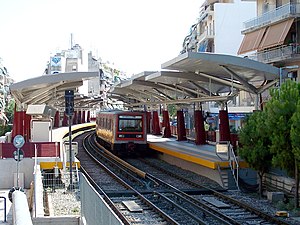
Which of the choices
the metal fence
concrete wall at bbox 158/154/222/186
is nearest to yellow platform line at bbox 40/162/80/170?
the metal fence

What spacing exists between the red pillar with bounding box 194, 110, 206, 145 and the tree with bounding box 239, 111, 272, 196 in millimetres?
10720

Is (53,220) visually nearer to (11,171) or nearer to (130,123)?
(11,171)

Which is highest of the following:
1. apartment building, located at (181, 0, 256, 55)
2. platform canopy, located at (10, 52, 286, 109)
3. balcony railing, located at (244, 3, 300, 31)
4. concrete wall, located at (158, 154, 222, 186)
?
apartment building, located at (181, 0, 256, 55)

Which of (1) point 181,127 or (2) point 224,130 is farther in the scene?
(1) point 181,127

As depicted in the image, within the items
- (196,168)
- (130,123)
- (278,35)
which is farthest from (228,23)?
(196,168)

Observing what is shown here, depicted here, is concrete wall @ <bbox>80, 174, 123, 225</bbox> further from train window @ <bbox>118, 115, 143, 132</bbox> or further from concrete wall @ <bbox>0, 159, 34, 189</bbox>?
train window @ <bbox>118, 115, 143, 132</bbox>

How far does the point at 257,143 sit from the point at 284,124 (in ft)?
7.41

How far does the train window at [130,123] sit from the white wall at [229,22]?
31956mm

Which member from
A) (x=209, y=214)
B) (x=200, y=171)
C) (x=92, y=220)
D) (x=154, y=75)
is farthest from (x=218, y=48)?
(x=92, y=220)

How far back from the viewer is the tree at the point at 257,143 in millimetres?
18719

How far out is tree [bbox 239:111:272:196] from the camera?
1872cm

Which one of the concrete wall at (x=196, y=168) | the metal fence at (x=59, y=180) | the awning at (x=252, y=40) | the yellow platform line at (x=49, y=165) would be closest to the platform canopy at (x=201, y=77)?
the concrete wall at (x=196, y=168)

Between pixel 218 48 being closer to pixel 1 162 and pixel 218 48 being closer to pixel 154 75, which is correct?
pixel 154 75

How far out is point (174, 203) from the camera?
17344 mm
